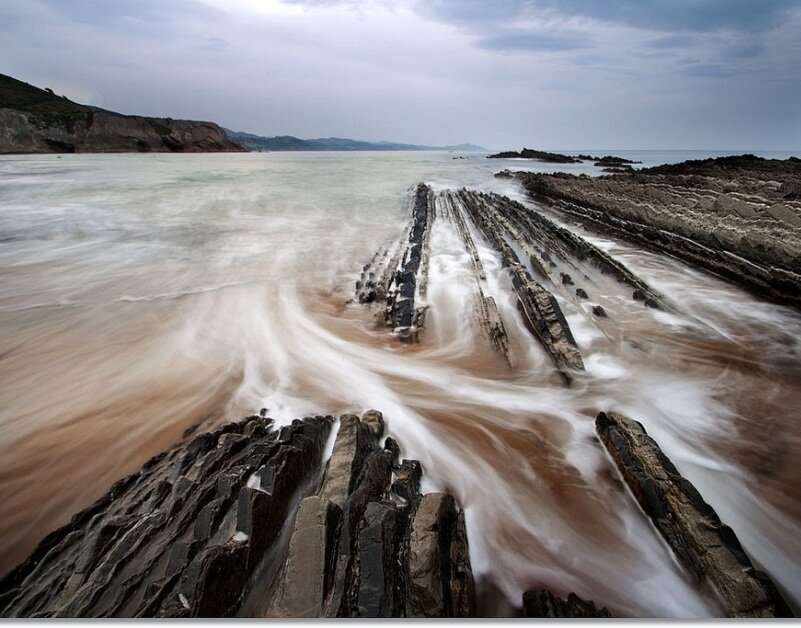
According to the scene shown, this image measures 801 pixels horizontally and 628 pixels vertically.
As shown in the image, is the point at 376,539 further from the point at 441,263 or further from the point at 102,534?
the point at 441,263

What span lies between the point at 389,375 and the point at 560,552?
2.30 meters

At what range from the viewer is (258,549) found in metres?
1.82

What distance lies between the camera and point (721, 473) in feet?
9.10

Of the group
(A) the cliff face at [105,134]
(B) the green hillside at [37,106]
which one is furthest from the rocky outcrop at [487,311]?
(B) the green hillside at [37,106]

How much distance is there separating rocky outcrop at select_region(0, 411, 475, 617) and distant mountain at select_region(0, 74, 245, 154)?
3063 inches

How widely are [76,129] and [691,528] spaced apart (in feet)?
281

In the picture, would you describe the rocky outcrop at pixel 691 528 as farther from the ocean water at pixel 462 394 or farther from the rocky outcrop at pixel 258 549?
the rocky outcrop at pixel 258 549

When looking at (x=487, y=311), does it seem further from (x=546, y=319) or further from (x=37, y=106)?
(x=37, y=106)

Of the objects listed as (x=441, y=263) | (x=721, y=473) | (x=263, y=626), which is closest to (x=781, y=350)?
A: (x=721, y=473)

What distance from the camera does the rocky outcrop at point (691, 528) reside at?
174 centimetres

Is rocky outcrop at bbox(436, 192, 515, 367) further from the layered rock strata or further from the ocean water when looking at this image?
the layered rock strata

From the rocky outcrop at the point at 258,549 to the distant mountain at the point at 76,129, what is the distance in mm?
77805

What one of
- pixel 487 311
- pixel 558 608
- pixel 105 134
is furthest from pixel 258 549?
pixel 105 134

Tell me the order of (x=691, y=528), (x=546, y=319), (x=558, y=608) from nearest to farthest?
(x=558, y=608), (x=691, y=528), (x=546, y=319)
